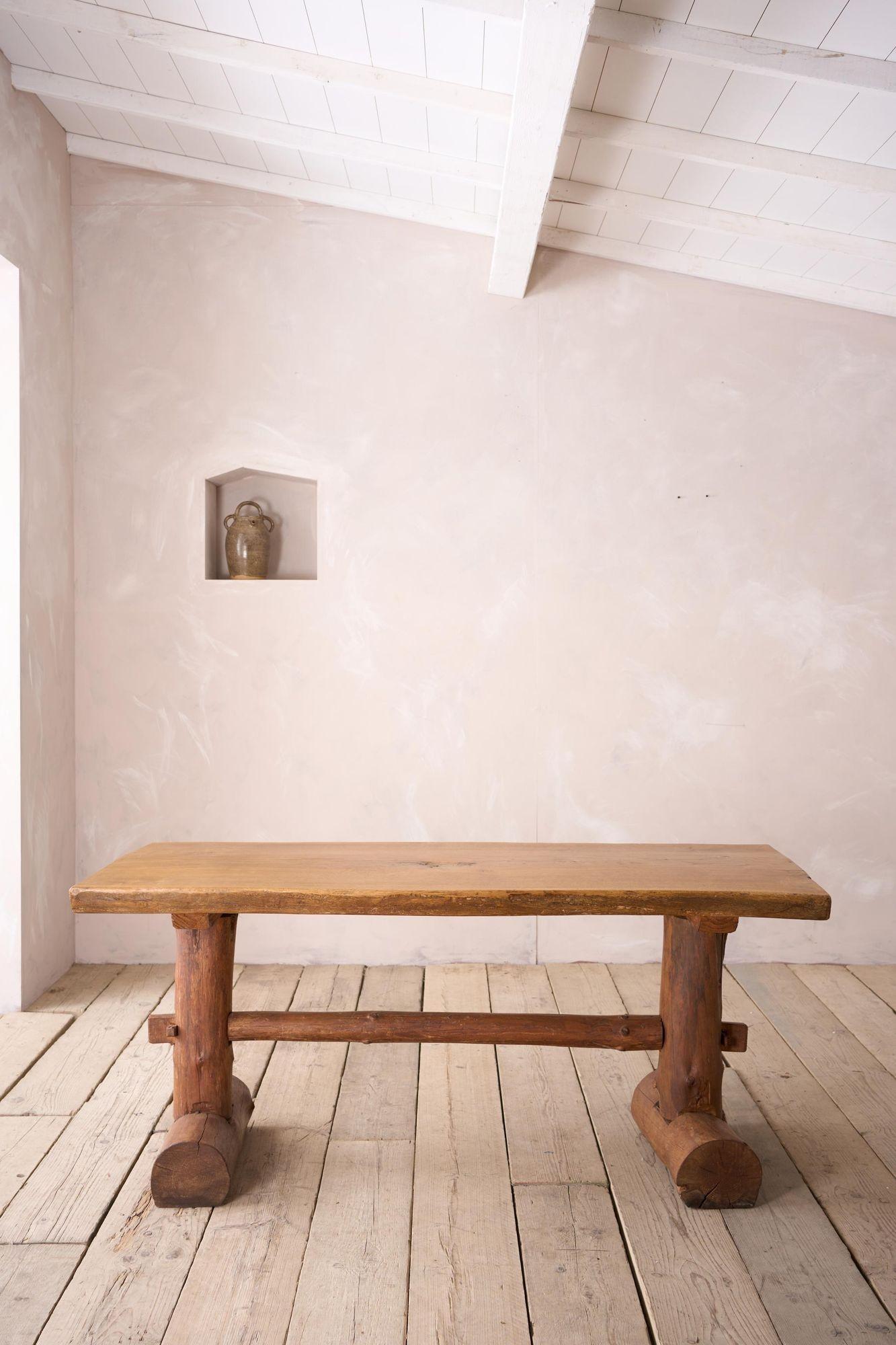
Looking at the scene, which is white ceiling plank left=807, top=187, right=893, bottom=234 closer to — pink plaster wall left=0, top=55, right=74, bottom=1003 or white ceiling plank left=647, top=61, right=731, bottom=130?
white ceiling plank left=647, top=61, right=731, bottom=130

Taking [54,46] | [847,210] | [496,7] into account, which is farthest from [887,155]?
[54,46]

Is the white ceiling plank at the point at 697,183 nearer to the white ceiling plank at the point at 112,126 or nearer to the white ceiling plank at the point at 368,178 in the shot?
the white ceiling plank at the point at 368,178

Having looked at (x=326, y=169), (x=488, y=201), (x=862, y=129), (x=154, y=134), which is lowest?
(x=862, y=129)

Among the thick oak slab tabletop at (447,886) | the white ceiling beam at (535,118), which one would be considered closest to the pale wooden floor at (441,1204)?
the thick oak slab tabletop at (447,886)

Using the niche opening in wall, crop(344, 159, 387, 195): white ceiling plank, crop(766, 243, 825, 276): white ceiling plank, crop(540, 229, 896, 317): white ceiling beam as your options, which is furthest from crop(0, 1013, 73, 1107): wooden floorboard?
crop(766, 243, 825, 276): white ceiling plank

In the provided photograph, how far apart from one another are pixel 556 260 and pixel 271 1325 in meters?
3.38

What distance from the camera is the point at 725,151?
8.52 ft

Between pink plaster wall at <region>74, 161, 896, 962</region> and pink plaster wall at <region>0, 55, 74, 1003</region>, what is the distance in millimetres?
100

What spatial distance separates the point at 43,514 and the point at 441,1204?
8.30 feet

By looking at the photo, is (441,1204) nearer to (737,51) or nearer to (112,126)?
(737,51)

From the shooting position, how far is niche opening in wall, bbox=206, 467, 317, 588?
367cm

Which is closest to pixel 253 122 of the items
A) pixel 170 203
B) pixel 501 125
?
pixel 170 203

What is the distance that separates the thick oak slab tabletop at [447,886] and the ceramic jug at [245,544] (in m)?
1.51

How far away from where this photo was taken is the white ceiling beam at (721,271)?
3334 millimetres
